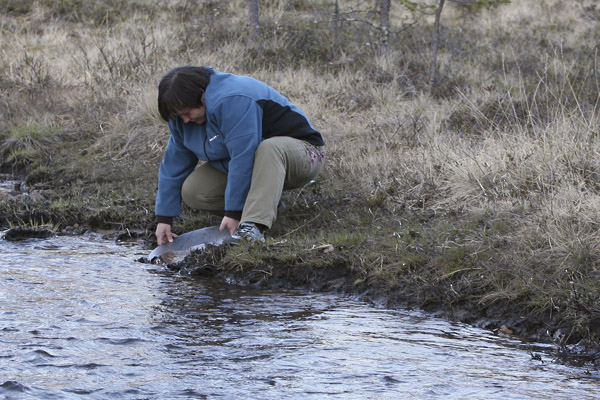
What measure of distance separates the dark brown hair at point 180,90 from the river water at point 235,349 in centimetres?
112

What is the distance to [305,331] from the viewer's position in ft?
12.2

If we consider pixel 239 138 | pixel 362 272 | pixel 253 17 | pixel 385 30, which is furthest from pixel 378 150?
pixel 253 17

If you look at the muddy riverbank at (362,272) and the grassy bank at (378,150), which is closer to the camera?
the muddy riverbank at (362,272)

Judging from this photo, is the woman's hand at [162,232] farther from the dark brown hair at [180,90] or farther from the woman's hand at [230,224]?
the dark brown hair at [180,90]

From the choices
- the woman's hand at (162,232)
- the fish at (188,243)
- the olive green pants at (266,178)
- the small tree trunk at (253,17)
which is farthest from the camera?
the small tree trunk at (253,17)

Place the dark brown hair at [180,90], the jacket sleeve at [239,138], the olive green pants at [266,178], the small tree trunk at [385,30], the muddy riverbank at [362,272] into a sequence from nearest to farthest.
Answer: the muddy riverbank at [362,272] < the dark brown hair at [180,90] < the jacket sleeve at [239,138] < the olive green pants at [266,178] < the small tree trunk at [385,30]

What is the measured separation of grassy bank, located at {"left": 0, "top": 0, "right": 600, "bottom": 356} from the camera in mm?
4289

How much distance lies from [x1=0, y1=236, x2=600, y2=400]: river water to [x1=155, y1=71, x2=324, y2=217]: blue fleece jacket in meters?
0.72

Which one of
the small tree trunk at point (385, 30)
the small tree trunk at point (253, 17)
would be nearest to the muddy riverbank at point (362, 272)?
the small tree trunk at point (385, 30)

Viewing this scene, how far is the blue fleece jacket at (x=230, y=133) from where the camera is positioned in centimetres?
484

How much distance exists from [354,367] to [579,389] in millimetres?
921

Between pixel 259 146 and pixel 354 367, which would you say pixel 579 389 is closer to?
pixel 354 367

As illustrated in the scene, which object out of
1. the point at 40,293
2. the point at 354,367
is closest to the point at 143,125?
the point at 40,293

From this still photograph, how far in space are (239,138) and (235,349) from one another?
1.85 meters
